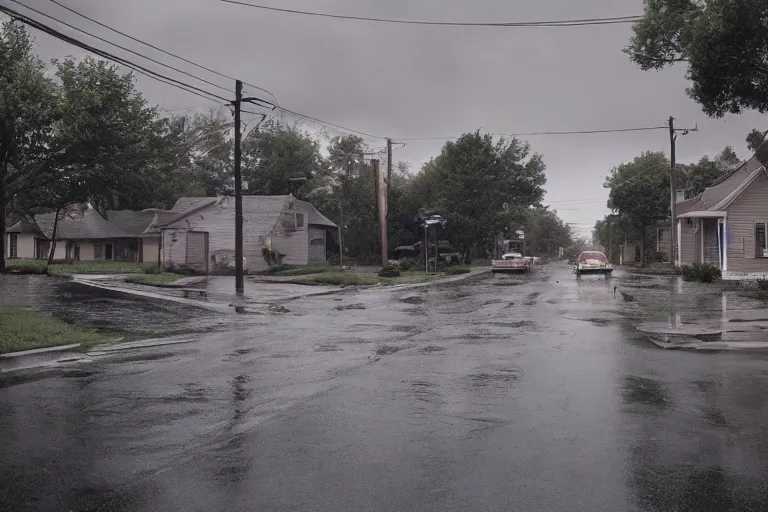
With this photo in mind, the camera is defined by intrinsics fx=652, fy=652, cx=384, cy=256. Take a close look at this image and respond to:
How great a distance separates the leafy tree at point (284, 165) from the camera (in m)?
62.5

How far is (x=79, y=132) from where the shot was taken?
116 ft

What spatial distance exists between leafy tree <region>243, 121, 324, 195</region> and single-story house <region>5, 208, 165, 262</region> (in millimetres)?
10459

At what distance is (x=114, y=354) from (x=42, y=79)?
99.7 feet

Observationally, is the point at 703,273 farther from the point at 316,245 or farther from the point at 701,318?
the point at 316,245

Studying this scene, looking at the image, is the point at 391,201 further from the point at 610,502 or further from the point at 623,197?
the point at 610,502

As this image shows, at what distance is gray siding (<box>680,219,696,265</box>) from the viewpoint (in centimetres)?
4394

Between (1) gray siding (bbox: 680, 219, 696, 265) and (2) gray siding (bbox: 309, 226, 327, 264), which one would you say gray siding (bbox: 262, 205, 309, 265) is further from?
(1) gray siding (bbox: 680, 219, 696, 265)

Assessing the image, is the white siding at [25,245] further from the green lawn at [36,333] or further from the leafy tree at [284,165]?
the green lawn at [36,333]

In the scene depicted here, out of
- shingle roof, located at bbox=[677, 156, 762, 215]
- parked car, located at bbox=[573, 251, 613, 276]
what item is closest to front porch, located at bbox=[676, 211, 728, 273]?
shingle roof, located at bbox=[677, 156, 762, 215]

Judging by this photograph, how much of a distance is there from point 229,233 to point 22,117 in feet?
44.1

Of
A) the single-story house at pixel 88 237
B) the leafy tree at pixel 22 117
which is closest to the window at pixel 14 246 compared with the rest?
the single-story house at pixel 88 237

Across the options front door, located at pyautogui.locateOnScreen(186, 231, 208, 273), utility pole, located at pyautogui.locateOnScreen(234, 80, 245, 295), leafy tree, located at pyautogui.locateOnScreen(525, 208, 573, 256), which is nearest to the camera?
utility pole, located at pyautogui.locateOnScreen(234, 80, 245, 295)

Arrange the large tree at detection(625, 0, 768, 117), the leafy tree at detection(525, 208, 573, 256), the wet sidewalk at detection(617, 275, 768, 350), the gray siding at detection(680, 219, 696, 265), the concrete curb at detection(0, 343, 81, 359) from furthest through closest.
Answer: the leafy tree at detection(525, 208, 573, 256)
the gray siding at detection(680, 219, 696, 265)
the large tree at detection(625, 0, 768, 117)
the wet sidewalk at detection(617, 275, 768, 350)
the concrete curb at detection(0, 343, 81, 359)

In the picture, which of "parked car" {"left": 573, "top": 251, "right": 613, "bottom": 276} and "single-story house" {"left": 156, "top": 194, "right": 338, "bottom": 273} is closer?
"parked car" {"left": 573, "top": 251, "right": 613, "bottom": 276}
